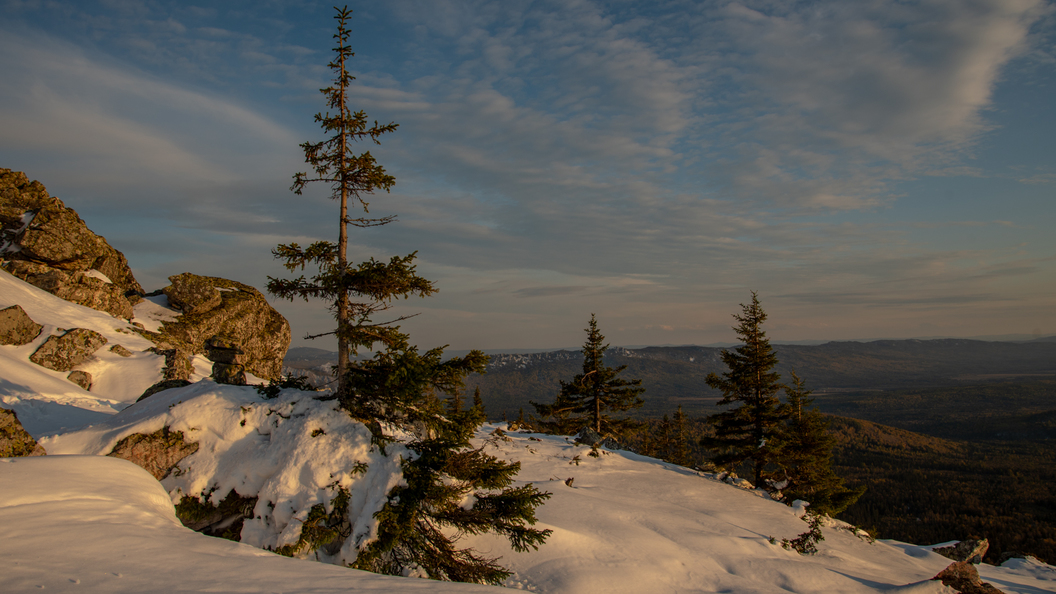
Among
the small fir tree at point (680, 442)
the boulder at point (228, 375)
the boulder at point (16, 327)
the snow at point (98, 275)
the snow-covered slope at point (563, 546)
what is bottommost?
the small fir tree at point (680, 442)

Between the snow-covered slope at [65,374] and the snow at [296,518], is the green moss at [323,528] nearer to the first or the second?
the snow at [296,518]

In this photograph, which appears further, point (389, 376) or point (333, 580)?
point (389, 376)

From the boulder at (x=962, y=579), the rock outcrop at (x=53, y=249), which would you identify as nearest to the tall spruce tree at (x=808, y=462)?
the boulder at (x=962, y=579)

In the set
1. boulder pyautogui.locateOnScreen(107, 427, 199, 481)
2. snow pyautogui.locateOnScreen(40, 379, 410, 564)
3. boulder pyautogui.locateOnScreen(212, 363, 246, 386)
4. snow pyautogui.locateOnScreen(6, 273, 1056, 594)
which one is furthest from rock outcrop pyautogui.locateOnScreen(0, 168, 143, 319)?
boulder pyautogui.locateOnScreen(107, 427, 199, 481)

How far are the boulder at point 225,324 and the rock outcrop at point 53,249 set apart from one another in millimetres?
3186

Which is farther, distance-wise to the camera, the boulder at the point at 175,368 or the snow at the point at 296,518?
the boulder at the point at 175,368

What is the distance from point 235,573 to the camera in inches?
203

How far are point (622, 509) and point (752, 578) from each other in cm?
400

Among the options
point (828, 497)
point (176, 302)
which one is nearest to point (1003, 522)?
point (828, 497)

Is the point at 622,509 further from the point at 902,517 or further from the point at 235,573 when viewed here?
the point at 902,517

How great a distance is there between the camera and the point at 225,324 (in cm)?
3450

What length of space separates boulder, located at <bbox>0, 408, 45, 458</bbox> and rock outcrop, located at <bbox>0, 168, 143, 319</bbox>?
93.7 feet

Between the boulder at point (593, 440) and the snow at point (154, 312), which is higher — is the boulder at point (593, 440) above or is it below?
below

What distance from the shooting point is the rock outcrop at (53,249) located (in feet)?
91.6
